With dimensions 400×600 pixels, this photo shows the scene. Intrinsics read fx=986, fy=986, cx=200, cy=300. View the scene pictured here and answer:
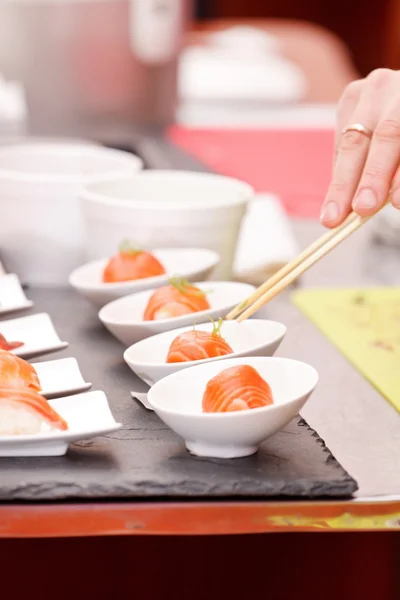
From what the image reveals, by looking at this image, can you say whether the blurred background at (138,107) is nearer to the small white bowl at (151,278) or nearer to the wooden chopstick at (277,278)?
the small white bowl at (151,278)

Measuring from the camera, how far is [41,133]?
9.58 feet

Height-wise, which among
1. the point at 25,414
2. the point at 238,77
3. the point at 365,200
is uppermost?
the point at 365,200

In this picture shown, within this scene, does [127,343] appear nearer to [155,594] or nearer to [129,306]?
[129,306]

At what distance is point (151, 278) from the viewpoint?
1.36 metres

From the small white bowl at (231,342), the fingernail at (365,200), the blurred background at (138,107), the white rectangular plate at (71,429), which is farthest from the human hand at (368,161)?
the blurred background at (138,107)

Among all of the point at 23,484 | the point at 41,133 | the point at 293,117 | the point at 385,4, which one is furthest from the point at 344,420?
the point at 385,4

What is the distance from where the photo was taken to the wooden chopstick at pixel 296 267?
3.81 ft

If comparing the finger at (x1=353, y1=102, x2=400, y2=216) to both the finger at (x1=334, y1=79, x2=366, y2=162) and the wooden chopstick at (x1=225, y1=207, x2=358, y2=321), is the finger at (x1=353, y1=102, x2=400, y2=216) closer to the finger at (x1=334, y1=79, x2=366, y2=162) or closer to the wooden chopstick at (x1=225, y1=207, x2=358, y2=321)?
the wooden chopstick at (x1=225, y1=207, x2=358, y2=321)

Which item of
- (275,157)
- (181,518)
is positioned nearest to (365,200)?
(181,518)

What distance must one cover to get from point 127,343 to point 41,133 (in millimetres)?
1803

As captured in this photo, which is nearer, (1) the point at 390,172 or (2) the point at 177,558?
(2) the point at 177,558

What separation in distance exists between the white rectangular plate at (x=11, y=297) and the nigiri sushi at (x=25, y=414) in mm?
418

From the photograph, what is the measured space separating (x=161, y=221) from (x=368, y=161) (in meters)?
Answer: 0.38

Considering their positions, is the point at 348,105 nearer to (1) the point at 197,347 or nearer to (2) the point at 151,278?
(2) the point at 151,278
